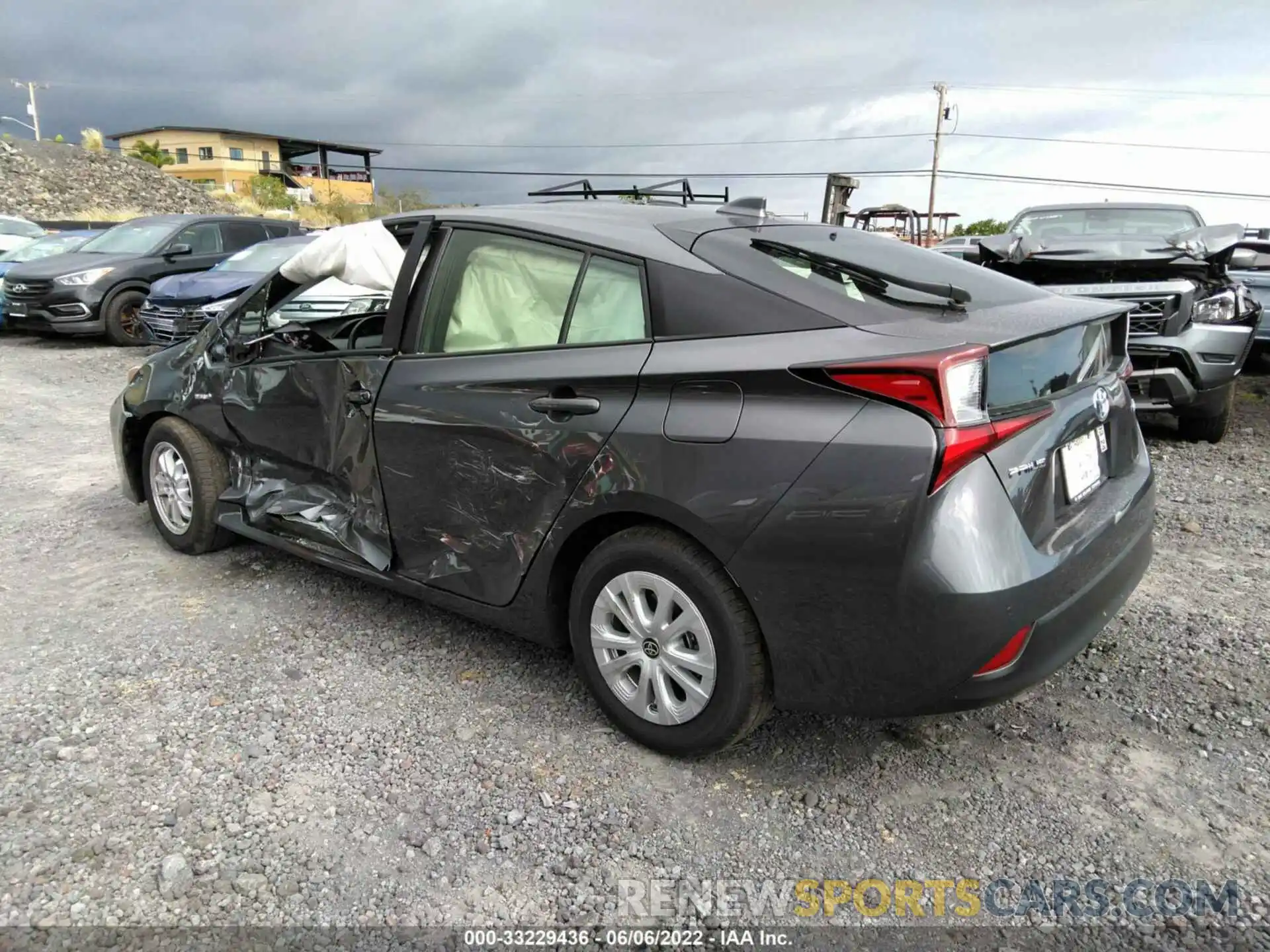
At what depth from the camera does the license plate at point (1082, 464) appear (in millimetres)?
2408

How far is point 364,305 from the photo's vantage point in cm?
397

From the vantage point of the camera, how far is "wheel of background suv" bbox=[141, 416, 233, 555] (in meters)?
4.20

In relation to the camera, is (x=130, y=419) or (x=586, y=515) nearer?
(x=586, y=515)

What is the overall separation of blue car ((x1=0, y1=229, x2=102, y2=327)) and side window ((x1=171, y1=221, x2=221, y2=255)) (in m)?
2.20

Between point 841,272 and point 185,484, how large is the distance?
3.34 meters

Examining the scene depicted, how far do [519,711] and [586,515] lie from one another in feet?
2.69

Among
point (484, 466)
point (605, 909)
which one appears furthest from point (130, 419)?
point (605, 909)

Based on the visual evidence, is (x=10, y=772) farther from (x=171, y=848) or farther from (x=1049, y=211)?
(x=1049, y=211)

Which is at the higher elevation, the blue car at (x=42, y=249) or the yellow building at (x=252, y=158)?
the yellow building at (x=252, y=158)

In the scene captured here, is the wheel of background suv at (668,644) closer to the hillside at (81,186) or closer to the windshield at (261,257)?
the windshield at (261,257)

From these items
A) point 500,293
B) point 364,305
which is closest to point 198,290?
point 364,305

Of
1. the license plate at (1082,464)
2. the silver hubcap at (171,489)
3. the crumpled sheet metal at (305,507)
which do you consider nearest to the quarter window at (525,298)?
the crumpled sheet metal at (305,507)

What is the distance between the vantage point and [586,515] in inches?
104

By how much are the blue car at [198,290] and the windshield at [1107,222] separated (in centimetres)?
781
